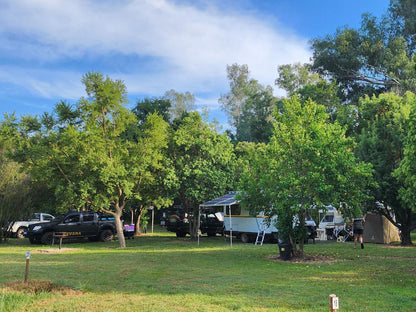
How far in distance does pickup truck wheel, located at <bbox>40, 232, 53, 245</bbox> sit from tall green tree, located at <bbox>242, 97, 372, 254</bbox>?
1317 centimetres

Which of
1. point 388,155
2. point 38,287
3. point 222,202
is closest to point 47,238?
point 222,202

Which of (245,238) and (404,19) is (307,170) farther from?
(404,19)

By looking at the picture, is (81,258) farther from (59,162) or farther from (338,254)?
(338,254)

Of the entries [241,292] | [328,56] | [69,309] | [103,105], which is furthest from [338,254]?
[328,56]

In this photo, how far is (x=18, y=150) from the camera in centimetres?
1995

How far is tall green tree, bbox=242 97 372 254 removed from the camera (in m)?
13.6

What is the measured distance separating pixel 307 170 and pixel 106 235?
14741mm

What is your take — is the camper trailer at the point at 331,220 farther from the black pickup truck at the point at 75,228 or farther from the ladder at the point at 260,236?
the black pickup truck at the point at 75,228

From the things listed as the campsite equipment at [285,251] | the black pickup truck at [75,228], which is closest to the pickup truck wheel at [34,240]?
the black pickup truck at [75,228]

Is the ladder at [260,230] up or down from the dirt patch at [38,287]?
up

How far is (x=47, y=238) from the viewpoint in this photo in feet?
71.9

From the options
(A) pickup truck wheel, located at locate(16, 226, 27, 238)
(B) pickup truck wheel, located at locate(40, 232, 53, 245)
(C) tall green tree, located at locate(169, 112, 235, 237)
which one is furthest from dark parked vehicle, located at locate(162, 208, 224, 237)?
(A) pickup truck wheel, located at locate(16, 226, 27, 238)

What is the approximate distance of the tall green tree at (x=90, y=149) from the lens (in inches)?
755

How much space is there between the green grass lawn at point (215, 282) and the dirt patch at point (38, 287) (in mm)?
113
